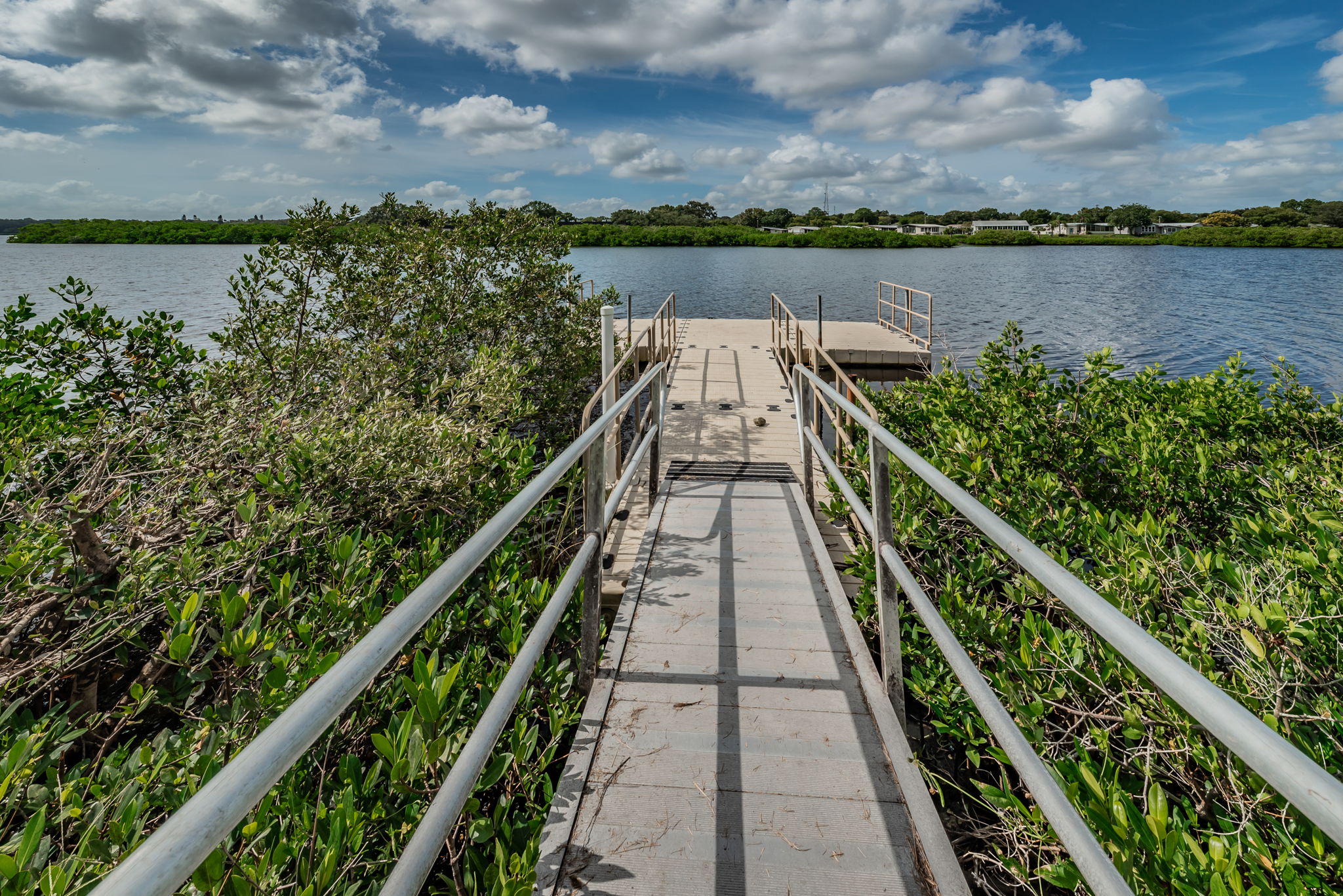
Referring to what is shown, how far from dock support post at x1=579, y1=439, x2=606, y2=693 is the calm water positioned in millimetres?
5451

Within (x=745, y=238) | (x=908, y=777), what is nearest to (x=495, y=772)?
(x=908, y=777)

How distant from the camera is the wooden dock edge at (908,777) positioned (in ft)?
5.01

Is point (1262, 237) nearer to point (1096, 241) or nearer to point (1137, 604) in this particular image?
point (1096, 241)

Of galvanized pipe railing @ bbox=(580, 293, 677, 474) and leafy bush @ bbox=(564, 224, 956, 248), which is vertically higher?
leafy bush @ bbox=(564, 224, 956, 248)

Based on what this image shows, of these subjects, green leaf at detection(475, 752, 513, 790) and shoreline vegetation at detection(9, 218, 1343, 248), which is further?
shoreline vegetation at detection(9, 218, 1343, 248)

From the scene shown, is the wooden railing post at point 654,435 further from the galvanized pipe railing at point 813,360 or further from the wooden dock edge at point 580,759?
the wooden dock edge at point 580,759

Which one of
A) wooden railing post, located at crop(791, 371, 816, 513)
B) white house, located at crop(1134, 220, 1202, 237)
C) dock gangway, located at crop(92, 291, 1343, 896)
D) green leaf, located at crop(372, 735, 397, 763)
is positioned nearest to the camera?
dock gangway, located at crop(92, 291, 1343, 896)

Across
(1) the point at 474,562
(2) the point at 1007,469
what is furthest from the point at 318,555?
(2) the point at 1007,469

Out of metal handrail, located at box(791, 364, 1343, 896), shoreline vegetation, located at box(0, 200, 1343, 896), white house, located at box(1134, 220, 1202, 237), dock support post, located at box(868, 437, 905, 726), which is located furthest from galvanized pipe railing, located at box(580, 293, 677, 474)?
white house, located at box(1134, 220, 1202, 237)

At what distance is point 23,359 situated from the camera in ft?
13.3

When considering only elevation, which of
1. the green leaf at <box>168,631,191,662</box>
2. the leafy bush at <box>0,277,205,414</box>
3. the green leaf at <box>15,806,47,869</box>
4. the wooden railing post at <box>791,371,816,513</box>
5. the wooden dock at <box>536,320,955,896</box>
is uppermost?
the leafy bush at <box>0,277,205,414</box>

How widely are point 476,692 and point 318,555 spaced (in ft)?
4.14

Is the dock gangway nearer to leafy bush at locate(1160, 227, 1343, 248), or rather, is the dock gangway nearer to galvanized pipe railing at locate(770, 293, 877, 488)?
galvanized pipe railing at locate(770, 293, 877, 488)

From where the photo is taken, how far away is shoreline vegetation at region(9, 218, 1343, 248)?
63.6 metres
